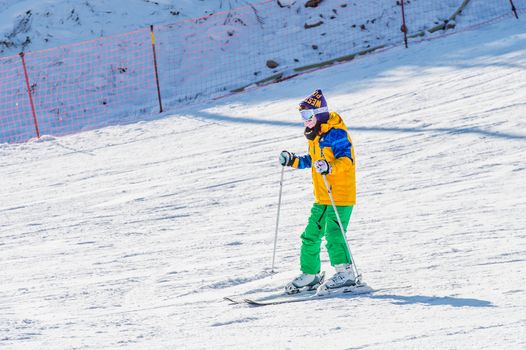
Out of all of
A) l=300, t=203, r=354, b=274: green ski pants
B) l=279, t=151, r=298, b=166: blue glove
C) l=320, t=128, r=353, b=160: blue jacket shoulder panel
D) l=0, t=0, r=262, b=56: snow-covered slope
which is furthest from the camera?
l=0, t=0, r=262, b=56: snow-covered slope

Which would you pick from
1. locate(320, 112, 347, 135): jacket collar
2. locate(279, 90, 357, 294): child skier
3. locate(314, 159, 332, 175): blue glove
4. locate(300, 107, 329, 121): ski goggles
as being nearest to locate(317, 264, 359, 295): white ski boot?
locate(279, 90, 357, 294): child skier

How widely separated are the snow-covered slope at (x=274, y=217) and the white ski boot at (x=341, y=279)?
190 millimetres

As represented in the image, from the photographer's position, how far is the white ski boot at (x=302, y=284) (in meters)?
6.25

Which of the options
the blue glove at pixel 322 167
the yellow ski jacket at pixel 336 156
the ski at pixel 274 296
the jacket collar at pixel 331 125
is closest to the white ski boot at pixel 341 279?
the ski at pixel 274 296

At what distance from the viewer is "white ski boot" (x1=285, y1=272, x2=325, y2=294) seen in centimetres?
625

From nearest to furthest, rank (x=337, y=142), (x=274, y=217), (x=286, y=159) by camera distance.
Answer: (x=337, y=142) < (x=286, y=159) < (x=274, y=217)

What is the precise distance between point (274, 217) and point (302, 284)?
7.43 ft

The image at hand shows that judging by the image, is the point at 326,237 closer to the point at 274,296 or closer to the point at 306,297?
the point at 306,297

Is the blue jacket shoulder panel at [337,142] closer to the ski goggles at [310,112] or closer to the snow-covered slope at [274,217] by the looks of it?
the ski goggles at [310,112]

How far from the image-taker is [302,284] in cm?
624

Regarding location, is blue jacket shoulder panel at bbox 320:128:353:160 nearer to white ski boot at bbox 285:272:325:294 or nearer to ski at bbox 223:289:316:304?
white ski boot at bbox 285:272:325:294

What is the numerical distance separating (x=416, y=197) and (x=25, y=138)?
8319mm

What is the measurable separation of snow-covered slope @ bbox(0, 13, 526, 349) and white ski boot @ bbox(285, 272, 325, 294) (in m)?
0.25

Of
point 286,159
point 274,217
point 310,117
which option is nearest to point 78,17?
point 274,217
